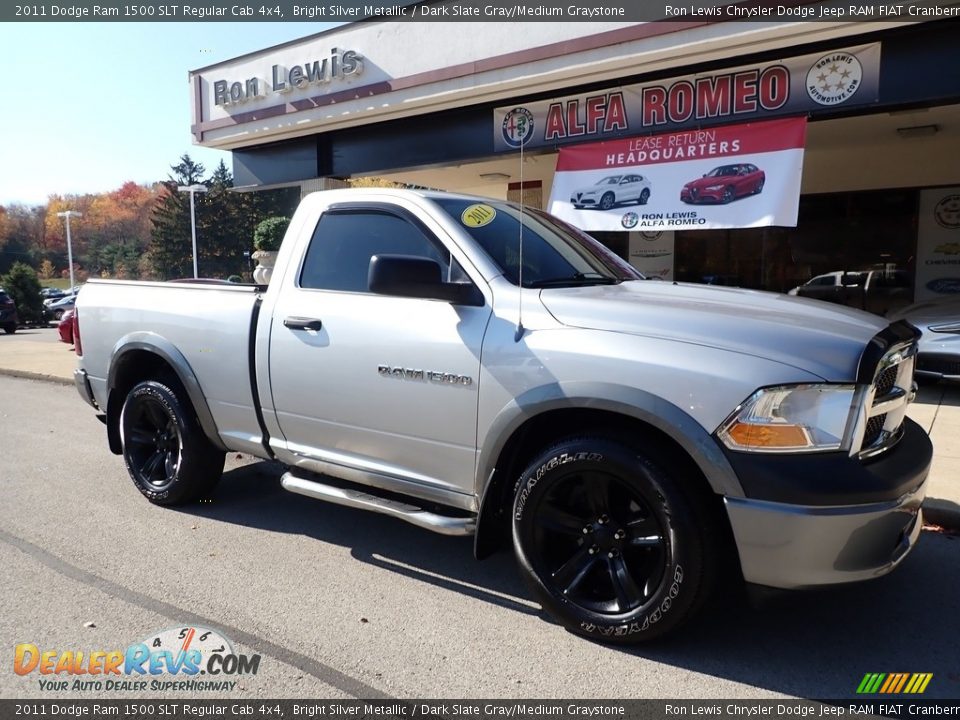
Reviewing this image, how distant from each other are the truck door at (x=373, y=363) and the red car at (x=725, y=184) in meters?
5.83

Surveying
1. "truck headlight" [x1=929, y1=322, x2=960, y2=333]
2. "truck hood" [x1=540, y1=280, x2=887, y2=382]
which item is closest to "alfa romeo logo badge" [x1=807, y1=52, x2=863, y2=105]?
"truck headlight" [x1=929, y1=322, x2=960, y2=333]

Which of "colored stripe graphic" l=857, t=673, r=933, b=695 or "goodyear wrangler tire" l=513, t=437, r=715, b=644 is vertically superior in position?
"goodyear wrangler tire" l=513, t=437, r=715, b=644

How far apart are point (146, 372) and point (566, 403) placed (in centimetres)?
343

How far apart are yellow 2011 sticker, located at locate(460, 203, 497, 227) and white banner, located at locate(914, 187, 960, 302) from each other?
36.5 feet

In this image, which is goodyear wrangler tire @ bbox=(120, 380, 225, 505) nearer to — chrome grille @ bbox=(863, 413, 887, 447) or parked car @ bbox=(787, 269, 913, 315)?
chrome grille @ bbox=(863, 413, 887, 447)

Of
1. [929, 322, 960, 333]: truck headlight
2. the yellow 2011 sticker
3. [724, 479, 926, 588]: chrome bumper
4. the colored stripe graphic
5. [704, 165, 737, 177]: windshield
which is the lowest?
the colored stripe graphic

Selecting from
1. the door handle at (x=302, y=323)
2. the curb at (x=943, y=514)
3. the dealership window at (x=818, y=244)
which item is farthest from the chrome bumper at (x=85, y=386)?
the dealership window at (x=818, y=244)

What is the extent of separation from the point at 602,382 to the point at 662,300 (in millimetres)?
589

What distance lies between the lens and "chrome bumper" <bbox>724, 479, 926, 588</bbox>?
2.56 metres

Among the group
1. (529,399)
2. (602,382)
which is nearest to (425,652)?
(529,399)

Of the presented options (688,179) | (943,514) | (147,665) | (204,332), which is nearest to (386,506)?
(147,665)

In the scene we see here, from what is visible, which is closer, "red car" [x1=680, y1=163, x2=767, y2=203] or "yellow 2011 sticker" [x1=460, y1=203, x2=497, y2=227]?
"yellow 2011 sticker" [x1=460, y1=203, x2=497, y2=227]

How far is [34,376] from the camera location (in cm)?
1139

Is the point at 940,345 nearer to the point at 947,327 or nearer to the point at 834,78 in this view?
the point at 947,327
